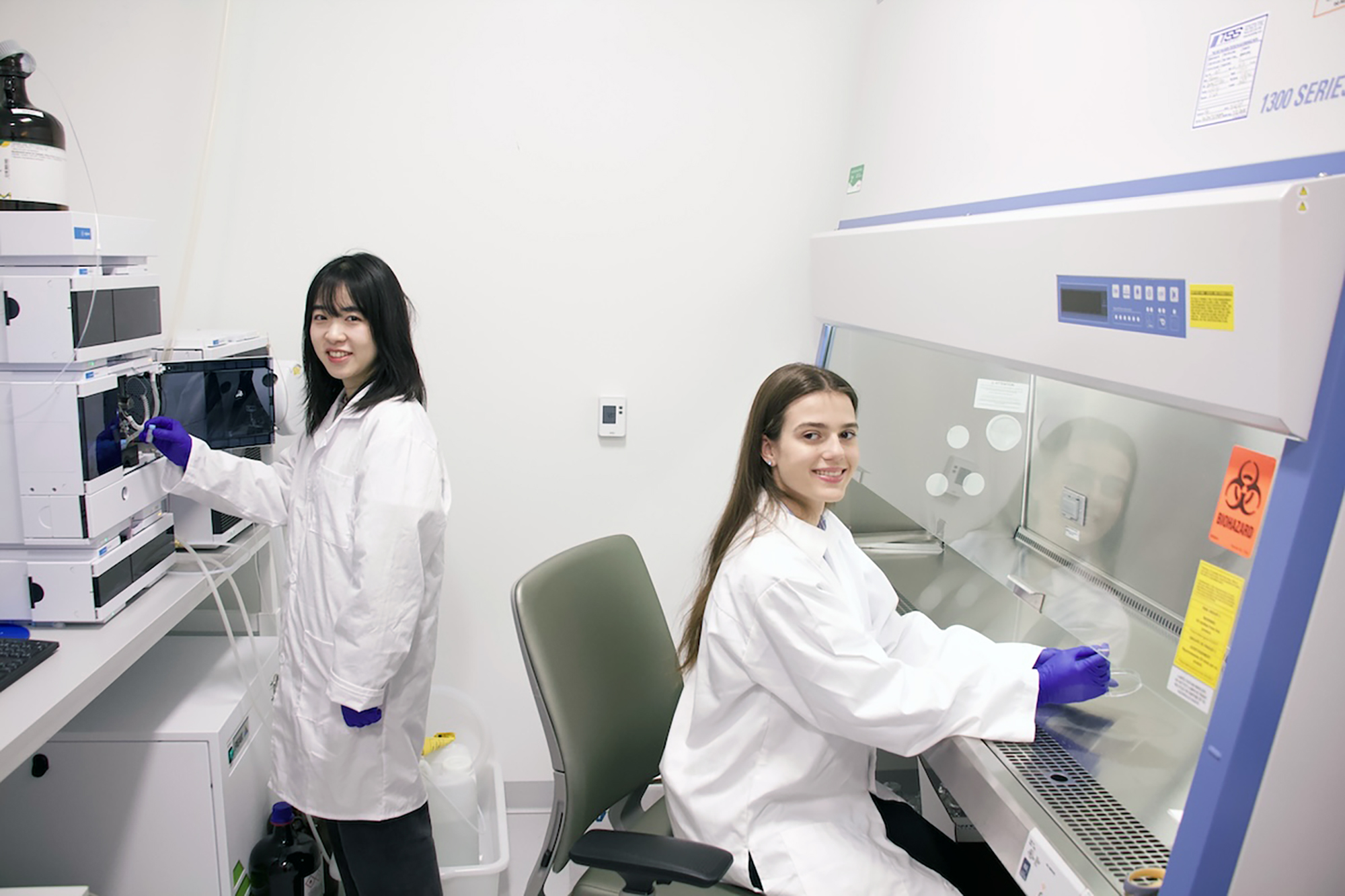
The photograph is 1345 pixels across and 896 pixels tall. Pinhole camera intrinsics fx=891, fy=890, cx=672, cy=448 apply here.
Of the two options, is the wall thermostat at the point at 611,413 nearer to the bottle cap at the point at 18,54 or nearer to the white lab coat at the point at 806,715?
the white lab coat at the point at 806,715

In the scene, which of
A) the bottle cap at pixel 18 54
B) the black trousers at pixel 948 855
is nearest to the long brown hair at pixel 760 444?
the black trousers at pixel 948 855

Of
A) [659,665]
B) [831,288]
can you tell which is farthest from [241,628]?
[831,288]

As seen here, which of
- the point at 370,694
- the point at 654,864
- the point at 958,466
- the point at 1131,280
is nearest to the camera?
the point at 1131,280

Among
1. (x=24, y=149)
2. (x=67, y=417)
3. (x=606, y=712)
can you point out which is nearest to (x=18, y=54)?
(x=24, y=149)

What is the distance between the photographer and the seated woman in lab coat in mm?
1247

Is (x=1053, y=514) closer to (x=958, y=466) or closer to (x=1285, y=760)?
(x=958, y=466)

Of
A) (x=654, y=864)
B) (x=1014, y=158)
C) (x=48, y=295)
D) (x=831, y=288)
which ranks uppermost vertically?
(x=1014, y=158)

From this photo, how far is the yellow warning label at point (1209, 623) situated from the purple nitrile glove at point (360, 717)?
4.08 ft

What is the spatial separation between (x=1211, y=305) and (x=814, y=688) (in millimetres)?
698

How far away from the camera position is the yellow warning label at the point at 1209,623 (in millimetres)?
948

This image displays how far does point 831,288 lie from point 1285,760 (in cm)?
131

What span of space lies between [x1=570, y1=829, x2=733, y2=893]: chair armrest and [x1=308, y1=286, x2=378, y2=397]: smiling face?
2.99 ft

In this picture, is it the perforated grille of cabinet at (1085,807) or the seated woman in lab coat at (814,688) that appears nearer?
the perforated grille of cabinet at (1085,807)

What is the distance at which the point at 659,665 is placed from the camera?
1.63m
